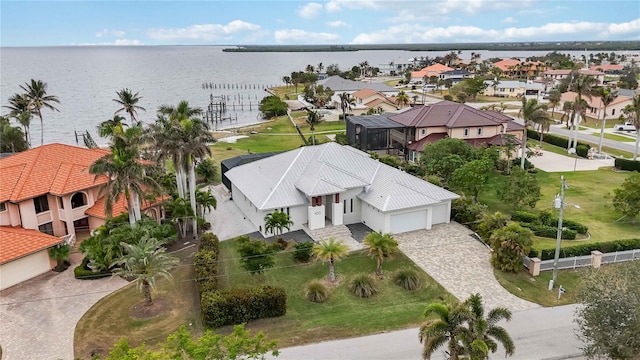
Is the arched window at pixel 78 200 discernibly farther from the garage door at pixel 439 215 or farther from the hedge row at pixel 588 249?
the hedge row at pixel 588 249

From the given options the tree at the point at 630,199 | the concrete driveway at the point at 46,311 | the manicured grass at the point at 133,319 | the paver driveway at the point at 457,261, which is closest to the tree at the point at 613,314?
the paver driveway at the point at 457,261

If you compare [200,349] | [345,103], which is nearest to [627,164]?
[345,103]

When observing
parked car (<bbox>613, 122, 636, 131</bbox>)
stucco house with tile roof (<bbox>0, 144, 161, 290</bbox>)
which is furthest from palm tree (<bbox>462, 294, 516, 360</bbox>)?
parked car (<bbox>613, 122, 636, 131</bbox>)

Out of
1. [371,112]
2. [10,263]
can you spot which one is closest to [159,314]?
[10,263]

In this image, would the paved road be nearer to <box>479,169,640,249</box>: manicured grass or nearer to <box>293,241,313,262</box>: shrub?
<box>293,241,313,262</box>: shrub

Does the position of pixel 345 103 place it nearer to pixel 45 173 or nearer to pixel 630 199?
pixel 630 199

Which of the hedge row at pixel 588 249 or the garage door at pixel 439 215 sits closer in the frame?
A: the hedge row at pixel 588 249
